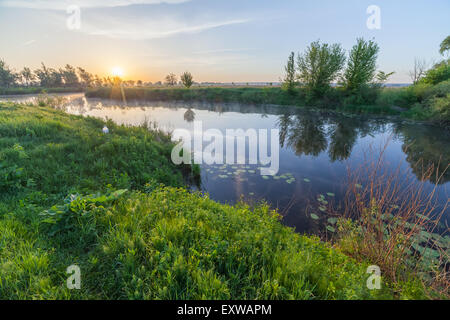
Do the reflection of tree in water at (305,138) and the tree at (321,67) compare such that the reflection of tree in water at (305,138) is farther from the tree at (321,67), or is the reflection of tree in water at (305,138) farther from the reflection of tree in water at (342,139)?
the tree at (321,67)

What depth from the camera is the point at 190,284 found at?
2.25m

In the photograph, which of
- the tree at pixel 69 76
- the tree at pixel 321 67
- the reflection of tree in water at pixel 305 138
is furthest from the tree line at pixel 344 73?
the tree at pixel 69 76

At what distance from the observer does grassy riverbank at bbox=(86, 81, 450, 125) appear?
18.6 metres

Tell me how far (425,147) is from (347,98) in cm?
1926

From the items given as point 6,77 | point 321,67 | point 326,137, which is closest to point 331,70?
point 321,67

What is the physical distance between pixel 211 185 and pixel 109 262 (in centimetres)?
475

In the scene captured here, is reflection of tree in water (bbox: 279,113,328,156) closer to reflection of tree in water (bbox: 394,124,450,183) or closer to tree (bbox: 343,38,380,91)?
reflection of tree in water (bbox: 394,124,450,183)

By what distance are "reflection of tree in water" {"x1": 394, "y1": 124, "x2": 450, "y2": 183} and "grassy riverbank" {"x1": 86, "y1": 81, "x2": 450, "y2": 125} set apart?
2.97m

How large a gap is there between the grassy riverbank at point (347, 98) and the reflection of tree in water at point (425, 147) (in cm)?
297

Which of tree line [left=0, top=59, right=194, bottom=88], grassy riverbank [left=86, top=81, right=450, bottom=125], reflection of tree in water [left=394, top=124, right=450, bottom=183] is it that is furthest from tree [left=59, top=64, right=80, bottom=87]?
reflection of tree in water [left=394, top=124, right=450, bottom=183]

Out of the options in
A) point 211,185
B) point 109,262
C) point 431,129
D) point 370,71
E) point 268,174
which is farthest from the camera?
point 370,71

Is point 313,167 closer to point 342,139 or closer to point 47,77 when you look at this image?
point 342,139
